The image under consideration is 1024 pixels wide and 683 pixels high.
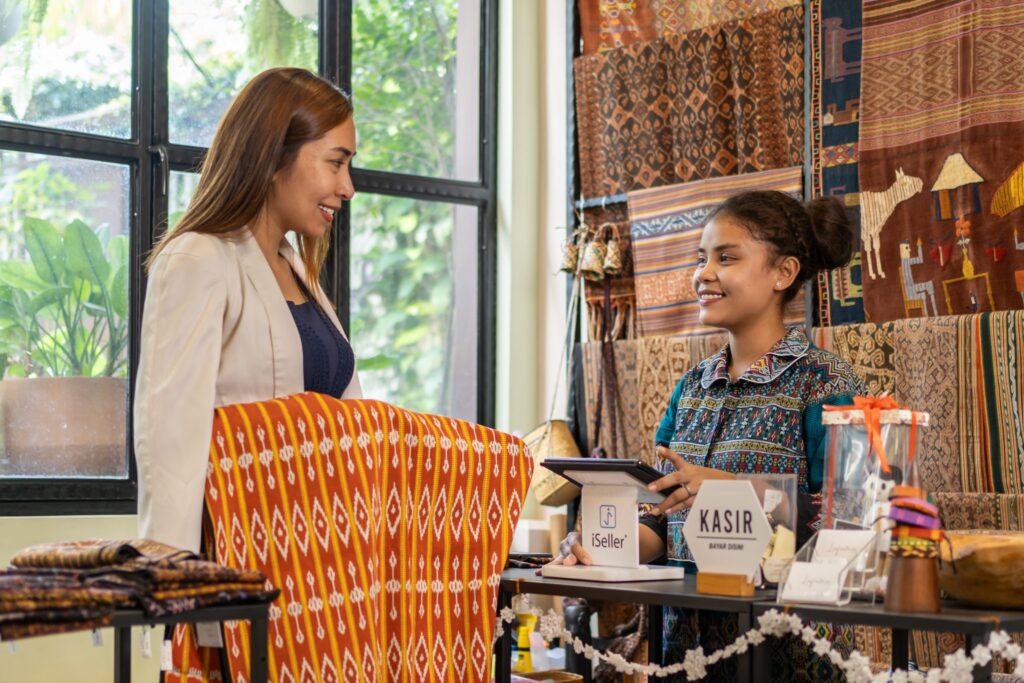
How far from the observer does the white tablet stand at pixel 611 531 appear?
219 centimetres

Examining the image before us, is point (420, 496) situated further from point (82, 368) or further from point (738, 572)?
point (82, 368)

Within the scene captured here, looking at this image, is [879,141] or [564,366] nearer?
[879,141]

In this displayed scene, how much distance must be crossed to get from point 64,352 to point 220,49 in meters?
1.37

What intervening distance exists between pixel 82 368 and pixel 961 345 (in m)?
3.07

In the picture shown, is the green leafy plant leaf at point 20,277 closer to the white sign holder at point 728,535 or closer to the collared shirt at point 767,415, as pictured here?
the collared shirt at point 767,415

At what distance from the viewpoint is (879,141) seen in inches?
169

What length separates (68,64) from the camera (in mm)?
4641

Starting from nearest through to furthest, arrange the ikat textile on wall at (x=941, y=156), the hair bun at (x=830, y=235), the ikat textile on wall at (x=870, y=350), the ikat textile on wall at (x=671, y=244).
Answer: the hair bun at (x=830, y=235) → the ikat textile on wall at (x=941, y=156) → the ikat textile on wall at (x=870, y=350) → the ikat textile on wall at (x=671, y=244)

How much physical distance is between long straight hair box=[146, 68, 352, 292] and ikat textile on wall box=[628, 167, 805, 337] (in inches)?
107

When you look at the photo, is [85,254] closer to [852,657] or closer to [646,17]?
[646,17]

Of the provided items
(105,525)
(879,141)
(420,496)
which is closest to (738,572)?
(420,496)

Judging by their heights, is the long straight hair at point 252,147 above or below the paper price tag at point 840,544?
above

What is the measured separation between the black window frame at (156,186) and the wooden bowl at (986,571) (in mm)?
3415

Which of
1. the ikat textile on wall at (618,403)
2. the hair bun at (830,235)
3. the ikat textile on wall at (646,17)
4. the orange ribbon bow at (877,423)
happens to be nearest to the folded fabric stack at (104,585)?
the orange ribbon bow at (877,423)
